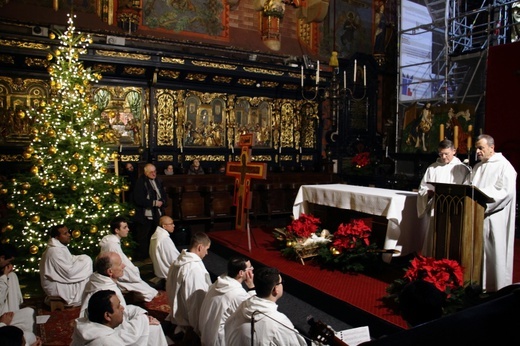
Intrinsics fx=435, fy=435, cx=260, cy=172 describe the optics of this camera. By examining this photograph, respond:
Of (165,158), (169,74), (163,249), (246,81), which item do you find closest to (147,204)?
(163,249)

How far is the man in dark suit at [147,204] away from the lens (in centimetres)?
777

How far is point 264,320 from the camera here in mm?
2873

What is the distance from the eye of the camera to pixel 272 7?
1259 centimetres

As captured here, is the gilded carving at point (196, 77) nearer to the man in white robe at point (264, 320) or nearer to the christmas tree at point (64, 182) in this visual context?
the christmas tree at point (64, 182)

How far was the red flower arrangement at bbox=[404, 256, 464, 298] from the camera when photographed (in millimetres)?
4195

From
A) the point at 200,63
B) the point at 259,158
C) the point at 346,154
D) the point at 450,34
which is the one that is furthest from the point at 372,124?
the point at 200,63

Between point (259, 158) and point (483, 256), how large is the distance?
8836 mm

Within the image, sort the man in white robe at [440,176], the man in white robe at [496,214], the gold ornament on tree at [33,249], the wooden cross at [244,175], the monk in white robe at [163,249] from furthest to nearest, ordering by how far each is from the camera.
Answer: the wooden cross at [244,175] → the gold ornament on tree at [33,249] → the monk in white robe at [163,249] → the man in white robe at [440,176] → the man in white robe at [496,214]

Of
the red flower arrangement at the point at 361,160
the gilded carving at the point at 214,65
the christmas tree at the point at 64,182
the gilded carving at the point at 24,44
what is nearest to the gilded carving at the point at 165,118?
the gilded carving at the point at 214,65

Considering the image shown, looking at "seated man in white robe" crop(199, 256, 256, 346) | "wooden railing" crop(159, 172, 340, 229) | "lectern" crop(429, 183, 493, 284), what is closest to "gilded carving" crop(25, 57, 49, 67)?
"wooden railing" crop(159, 172, 340, 229)

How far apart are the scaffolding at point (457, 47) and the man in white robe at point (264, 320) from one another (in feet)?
37.8

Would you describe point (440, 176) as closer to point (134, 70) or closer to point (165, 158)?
point (165, 158)

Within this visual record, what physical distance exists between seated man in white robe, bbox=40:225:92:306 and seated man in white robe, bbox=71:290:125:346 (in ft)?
9.40

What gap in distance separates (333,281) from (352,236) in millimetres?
798
